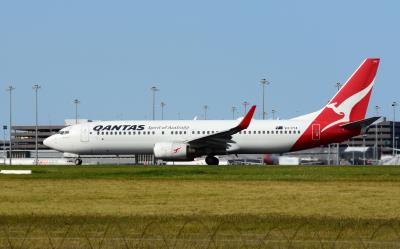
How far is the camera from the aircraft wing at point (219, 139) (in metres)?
68.1

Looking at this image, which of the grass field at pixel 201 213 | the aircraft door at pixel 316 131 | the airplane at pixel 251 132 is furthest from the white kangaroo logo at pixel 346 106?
the grass field at pixel 201 213

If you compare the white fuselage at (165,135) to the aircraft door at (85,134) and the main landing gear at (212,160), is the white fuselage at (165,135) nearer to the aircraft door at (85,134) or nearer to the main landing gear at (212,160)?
the aircraft door at (85,134)

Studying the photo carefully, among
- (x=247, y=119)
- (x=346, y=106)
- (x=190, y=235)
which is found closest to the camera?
(x=190, y=235)

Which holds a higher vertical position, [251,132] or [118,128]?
[118,128]

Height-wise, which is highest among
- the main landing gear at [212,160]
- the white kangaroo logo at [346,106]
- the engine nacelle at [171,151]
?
the white kangaroo logo at [346,106]

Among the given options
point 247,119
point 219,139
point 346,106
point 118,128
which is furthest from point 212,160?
point 346,106

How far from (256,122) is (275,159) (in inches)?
652

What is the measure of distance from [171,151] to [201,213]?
4350 centimetres

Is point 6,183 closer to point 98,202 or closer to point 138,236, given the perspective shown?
point 98,202

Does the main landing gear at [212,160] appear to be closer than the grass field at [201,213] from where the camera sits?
No

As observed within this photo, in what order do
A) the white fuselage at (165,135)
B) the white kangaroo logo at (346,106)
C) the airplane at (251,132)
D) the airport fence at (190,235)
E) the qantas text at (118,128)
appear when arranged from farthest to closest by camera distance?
1. the qantas text at (118,128)
2. the white fuselage at (165,135)
3. the white kangaroo logo at (346,106)
4. the airplane at (251,132)
5. the airport fence at (190,235)

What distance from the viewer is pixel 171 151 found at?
69.8 m

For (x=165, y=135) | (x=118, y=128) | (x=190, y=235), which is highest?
(x=118, y=128)

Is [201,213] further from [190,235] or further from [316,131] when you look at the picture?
[316,131]
